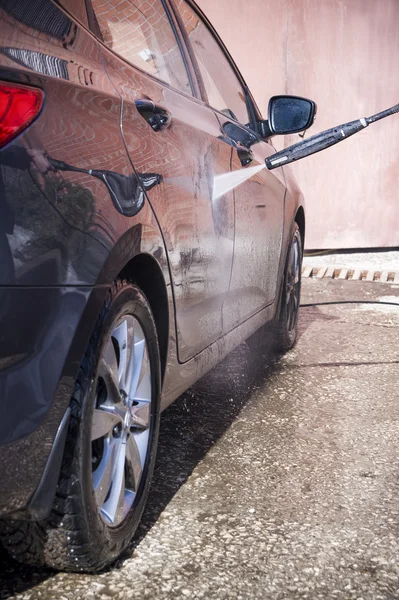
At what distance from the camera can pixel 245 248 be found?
358cm

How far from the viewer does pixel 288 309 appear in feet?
16.4

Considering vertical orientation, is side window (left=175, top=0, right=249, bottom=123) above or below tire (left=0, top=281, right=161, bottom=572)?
above

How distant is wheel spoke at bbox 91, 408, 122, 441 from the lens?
2209 millimetres

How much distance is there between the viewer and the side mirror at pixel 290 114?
157 inches

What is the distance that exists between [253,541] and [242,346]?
277cm

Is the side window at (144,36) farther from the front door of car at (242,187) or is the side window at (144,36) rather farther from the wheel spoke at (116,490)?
the wheel spoke at (116,490)

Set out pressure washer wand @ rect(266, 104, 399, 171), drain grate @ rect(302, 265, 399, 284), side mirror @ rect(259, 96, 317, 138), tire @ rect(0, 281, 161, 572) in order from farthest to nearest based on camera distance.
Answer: drain grate @ rect(302, 265, 399, 284), side mirror @ rect(259, 96, 317, 138), pressure washer wand @ rect(266, 104, 399, 171), tire @ rect(0, 281, 161, 572)

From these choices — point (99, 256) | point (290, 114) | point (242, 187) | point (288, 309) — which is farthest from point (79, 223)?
point (288, 309)

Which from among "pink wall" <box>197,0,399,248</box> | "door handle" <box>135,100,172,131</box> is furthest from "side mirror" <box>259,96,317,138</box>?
"pink wall" <box>197,0,399,248</box>

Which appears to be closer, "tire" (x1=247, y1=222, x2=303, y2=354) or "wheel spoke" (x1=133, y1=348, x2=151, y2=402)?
"wheel spoke" (x1=133, y1=348, x2=151, y2=402)

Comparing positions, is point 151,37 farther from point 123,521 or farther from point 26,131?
point 123,521

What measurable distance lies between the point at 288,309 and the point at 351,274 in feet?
11.5

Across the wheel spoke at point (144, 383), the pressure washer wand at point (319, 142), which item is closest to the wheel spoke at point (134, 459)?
the wheel spoke at point (144, 383)

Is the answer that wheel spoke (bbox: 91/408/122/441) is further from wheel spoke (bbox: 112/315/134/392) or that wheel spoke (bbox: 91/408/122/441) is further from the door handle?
the door handle
